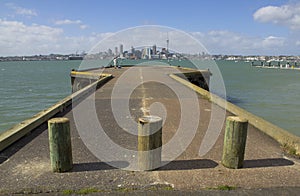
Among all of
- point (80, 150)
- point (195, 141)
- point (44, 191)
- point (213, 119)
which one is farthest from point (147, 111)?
point (44, 191)

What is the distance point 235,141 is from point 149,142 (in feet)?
4.80

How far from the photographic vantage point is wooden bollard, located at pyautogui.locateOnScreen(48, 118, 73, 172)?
3846 mm

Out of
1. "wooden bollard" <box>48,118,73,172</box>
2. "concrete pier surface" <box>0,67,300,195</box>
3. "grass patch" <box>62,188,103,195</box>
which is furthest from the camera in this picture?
"wooden bollard" <box>48,118,73,172</box>

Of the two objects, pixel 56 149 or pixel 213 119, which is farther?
pixel 213 119

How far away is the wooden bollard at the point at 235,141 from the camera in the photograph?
4.01 metres

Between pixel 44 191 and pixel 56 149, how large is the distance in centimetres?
69

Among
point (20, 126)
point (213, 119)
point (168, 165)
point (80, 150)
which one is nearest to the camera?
point (168, 165)

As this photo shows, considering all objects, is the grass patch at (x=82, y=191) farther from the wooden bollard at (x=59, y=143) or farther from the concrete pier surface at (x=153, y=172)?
the wooden bollard at (x=59, y=143)

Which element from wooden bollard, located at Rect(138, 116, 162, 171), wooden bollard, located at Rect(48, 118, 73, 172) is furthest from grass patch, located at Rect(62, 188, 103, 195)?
wooden bollard, located at Rect(138, 116, 162, 171)

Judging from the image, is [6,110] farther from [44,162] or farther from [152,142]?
[152,142]

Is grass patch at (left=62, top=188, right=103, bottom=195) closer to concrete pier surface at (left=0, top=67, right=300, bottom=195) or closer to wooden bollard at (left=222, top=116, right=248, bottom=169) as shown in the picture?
concrete pier surface at (left=0, top=67, right=300, bottom=195)

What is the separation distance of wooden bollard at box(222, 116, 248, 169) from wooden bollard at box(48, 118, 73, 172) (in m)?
2.72

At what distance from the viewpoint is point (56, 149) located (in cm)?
387

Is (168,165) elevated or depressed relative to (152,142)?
depressed
